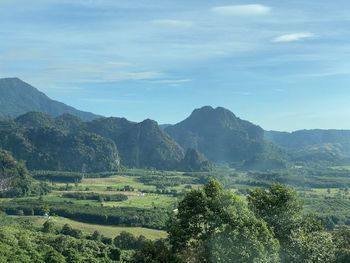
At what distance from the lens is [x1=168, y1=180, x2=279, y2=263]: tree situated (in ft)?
50.4

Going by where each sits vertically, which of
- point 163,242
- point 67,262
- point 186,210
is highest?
point 186,210

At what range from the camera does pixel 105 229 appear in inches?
2844

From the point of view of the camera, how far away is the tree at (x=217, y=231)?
1536 centimetres

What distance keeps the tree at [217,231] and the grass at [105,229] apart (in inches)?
1968

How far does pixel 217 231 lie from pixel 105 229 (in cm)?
5848

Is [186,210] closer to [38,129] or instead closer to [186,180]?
[186,180]

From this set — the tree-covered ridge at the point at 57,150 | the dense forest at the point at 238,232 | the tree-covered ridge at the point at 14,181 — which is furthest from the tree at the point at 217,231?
the tree-covered ridge at the point at 57,150

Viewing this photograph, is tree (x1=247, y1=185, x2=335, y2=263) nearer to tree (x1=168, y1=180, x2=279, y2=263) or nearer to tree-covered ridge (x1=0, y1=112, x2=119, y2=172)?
tree (x1=168, y1=180, x2=279, y2=263)

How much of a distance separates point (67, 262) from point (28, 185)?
73226 millimetres

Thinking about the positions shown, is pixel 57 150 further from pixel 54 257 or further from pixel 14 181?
pixel 54 257

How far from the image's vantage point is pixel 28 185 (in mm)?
116000

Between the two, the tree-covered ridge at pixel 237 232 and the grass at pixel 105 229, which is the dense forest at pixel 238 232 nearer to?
the tree-covered ridge at pixel 237 232

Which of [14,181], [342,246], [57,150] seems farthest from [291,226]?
[57,150]

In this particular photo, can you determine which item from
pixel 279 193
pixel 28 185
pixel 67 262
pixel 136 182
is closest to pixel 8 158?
pixel 28 185
